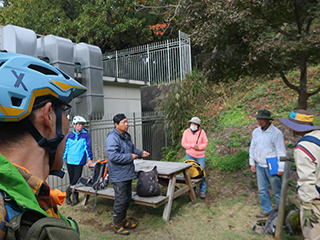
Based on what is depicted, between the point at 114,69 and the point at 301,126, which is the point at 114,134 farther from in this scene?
the point at 114,69

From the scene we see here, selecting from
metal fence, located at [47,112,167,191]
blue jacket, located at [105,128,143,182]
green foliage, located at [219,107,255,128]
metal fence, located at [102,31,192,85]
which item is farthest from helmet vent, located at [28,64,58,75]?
metal fence, located at [102,31,192,85]

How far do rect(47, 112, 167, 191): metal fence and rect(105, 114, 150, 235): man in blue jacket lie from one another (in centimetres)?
277

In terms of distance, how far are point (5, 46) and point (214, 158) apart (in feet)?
21.6

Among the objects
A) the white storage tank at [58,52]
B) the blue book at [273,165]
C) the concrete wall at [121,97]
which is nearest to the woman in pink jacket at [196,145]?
the blue book at [273,165]

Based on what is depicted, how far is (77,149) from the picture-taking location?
17.3ft

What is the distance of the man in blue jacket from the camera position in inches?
152

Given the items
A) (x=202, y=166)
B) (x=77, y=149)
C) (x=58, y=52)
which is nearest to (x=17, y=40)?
(x=58, y=52)

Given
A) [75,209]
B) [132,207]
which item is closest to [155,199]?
[132,207]

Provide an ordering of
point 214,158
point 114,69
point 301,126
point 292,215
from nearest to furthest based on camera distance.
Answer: point 301,126 < point 292,215 < point 214,158 < point 114,69

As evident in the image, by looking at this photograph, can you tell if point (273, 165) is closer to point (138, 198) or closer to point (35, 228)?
point (138, 198)

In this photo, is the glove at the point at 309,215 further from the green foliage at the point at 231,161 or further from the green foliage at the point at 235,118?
the green foliage at the point at 235,118

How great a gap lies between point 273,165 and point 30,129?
165 inches

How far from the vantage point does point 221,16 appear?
175 inches

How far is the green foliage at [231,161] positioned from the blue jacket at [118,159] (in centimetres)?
360
